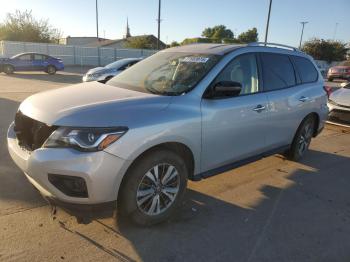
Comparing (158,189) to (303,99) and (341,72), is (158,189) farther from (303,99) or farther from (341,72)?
(341,72)

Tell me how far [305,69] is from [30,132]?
436 centimetres

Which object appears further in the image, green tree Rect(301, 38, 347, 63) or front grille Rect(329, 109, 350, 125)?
green tree Rect(301, 38, 347, 63)

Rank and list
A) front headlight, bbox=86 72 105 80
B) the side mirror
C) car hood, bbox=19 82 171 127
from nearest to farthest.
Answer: car hood, bbox=19 82 171 127
the side mirror
front headlight, bbox=86 72 105 80

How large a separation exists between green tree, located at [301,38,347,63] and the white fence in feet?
82.4

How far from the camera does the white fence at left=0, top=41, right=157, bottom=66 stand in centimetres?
3281

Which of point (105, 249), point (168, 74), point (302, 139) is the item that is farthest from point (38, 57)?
point (105, 249)

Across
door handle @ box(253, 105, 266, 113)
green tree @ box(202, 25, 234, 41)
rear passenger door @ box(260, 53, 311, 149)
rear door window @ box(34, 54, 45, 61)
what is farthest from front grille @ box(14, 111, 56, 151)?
green tree @ box(202, 25, 234, 41)

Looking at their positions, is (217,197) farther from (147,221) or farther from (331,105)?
(331,105)

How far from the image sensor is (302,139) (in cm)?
592

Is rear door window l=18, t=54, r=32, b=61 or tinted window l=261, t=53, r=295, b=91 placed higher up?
tinted window l=261, t=53, r=295, b=91

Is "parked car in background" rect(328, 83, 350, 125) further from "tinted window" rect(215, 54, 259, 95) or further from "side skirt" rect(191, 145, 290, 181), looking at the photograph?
"tinted window" rect(215, 54, 259, 95)

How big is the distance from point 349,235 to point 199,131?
1.87 metres

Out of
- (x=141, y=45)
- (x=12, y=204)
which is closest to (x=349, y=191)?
(x=12, y=204)

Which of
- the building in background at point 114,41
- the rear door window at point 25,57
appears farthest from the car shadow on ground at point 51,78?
the building in background at point 114,41
